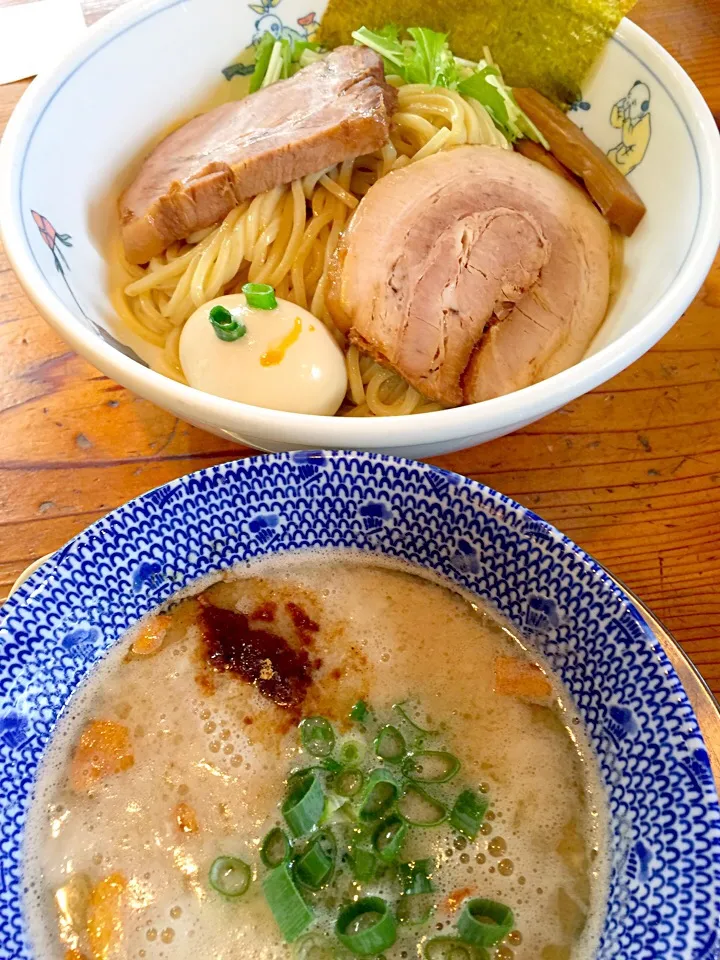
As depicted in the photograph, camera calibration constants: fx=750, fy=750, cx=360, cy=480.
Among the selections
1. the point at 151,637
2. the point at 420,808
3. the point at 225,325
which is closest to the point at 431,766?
the point at 420,808

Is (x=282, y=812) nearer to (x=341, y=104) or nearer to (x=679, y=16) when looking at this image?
(x=341, y=104)

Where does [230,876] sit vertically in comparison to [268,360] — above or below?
below

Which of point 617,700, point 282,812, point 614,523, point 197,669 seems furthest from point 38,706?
point 614,523

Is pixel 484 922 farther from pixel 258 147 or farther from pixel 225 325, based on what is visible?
pixel 258 147

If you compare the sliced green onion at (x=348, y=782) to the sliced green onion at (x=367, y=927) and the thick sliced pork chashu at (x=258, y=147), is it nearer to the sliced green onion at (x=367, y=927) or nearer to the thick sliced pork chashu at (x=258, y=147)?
the sliced green onion at (x=367, y=927)

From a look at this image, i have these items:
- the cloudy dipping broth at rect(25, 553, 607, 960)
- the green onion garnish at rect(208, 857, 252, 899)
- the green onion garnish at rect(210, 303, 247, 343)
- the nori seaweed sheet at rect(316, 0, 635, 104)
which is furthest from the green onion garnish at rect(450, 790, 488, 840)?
the nori seaweed sheet at rect(316, 0, 635, 104)

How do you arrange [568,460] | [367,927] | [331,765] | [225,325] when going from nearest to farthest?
[367,927] → [331,765] → [225,325] → [568,460]

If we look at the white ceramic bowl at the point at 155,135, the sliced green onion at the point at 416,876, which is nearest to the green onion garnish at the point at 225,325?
the white ceramic bowl at the point at 155,135
